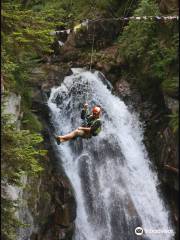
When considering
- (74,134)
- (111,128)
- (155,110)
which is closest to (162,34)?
(155,110)

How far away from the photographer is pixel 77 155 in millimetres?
19078

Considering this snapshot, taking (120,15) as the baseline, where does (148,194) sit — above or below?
below

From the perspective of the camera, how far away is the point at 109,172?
18766 millimetres

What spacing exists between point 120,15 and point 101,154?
32.2 feet

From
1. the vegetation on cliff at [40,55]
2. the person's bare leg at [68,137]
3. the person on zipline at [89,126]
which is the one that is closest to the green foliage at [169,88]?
the vegetation on cliff at [40,55]

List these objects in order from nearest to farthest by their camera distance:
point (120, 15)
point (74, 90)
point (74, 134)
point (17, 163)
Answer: point (17, 163), point (74, 134), point (74, 90), point (120, 15)

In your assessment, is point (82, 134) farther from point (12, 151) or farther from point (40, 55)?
point (40, 55)

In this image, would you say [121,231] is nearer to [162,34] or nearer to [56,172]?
[56,172]

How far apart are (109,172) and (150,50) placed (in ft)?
19.5

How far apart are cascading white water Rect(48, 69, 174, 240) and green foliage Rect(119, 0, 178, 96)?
6.03 feet

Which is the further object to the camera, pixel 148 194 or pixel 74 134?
pixel 148 194

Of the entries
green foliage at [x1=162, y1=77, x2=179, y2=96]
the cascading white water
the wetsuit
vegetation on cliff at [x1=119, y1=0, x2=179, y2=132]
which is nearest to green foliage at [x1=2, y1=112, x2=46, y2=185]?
the wetsuit

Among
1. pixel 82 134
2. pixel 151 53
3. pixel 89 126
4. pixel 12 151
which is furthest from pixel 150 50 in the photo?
pixel 12 151

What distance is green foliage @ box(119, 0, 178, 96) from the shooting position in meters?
17.3
